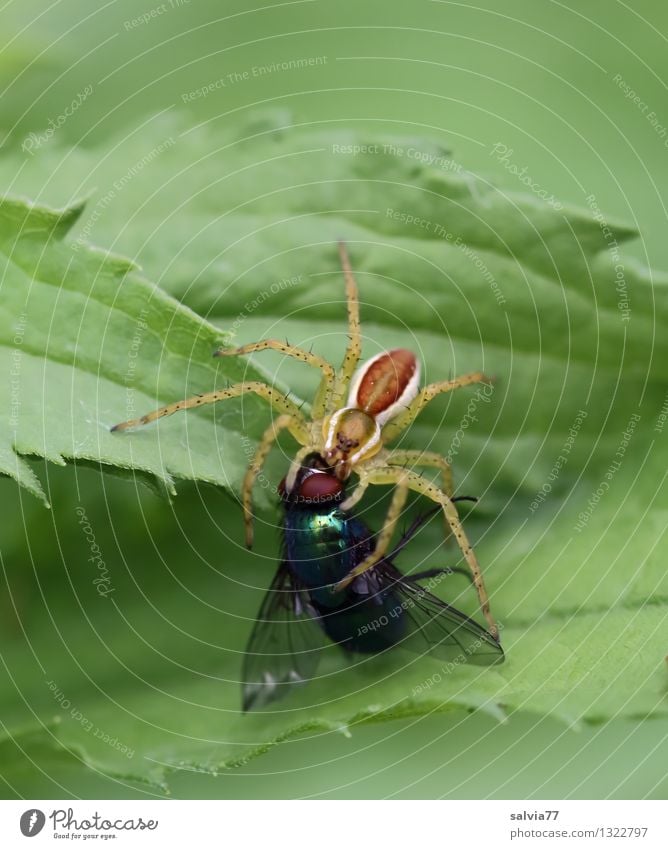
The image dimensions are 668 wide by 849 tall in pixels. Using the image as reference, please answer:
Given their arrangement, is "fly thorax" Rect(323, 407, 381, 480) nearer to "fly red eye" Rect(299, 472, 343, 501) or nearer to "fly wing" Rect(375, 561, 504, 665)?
"fly red eye" Rect(299, 472, 343, 501)

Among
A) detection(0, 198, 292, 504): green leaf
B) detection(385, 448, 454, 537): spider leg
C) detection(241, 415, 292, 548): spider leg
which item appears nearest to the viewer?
detection(0, 198, 292, 504): green leaf

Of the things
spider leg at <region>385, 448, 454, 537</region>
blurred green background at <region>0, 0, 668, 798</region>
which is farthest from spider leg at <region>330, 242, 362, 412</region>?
blurred green background at <region>0, 0, 668, 798</region>

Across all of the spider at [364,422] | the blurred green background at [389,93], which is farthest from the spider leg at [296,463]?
the blurred green background at [389,93]

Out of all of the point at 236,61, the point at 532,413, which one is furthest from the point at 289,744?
the point at 236,61

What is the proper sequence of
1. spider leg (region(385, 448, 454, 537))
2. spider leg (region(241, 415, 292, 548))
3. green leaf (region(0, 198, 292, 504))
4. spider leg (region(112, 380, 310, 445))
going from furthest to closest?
spider leg (region(385, 448, 454, 537)), spider leg (region(241, 415, 292, 548)), spider leg (region(112, 380, 310, 445)), green leaf (region(0, 198, 292, 504))

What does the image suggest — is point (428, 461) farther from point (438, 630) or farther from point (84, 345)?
point (84, 345)

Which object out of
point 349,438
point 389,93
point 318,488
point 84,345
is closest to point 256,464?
point 318,488
